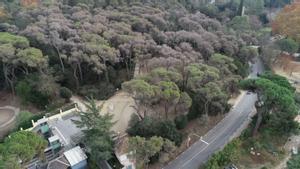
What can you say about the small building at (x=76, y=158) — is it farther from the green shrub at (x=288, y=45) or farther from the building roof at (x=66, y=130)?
the green shrub at (x=288, y=45)

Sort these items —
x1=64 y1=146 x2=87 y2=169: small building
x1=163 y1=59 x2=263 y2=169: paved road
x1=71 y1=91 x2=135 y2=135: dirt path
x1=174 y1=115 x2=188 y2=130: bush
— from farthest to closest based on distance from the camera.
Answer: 1. x1=71 y1=91 x2=135 y2=135: dirt path
2. x1=174 y1=115 x2=188 y2=130: bush
3. x1=163 y1=59 x2=263 y2=169: paved road
4. x1=64 y1=146 x2=87 y2=169: small building

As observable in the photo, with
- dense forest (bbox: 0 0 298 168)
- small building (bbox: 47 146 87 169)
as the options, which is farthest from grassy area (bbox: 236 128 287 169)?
small building (bbox: 47 146 87 169)

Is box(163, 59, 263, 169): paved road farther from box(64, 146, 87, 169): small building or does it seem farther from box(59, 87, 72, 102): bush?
box(59, 87, 72, 102): bush

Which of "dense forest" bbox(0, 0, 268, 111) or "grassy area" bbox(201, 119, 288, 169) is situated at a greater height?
"dense forest" bbox(0, 0, 268, 111)

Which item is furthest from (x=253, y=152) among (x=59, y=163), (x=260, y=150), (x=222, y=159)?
(x=59, y=163)

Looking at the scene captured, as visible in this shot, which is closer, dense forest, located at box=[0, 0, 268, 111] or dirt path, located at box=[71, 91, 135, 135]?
dirt path, located at box=[71, 91, 135, 135]

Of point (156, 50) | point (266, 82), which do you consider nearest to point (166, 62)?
point (156, 50)

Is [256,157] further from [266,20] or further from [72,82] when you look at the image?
[266,20]

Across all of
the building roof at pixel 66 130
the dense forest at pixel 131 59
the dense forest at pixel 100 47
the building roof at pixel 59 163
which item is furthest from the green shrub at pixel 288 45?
the building roof at pixel 59 163
